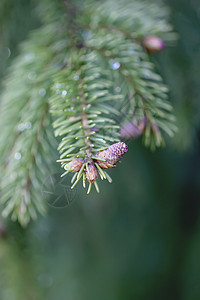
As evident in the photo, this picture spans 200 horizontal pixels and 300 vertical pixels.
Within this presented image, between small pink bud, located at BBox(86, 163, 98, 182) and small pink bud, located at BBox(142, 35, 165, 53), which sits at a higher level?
small pink bud, located at BBox(142, 35, 165, 53)

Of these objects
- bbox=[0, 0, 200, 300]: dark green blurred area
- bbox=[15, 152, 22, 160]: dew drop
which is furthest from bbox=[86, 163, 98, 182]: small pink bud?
bbox=[0, 0, 200, 300]: dark green blurred area

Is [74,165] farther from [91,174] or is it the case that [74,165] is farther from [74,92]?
[74,92]

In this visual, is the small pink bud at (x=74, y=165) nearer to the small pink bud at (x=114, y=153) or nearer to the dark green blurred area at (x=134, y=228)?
the small pink bud at (x=114, y=153)

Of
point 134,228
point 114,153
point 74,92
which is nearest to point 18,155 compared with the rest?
point 74,92

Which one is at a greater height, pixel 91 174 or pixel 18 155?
pixel 18 155

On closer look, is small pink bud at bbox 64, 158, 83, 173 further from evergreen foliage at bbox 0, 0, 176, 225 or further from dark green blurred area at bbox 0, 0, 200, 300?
dark green blurred area at bbox 0, 0, 200, 300

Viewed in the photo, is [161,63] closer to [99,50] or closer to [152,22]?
[152,22]
